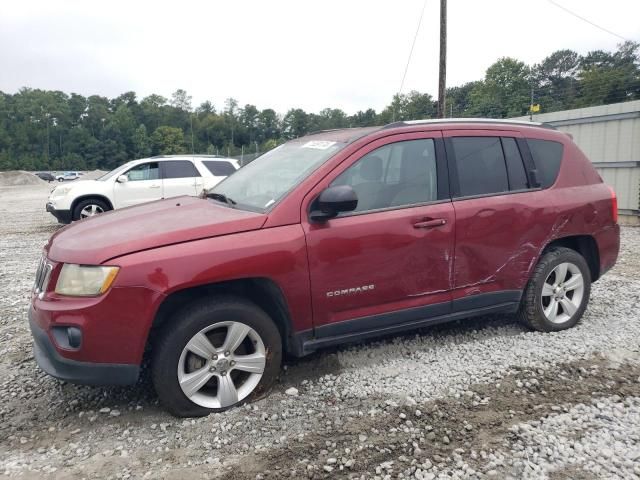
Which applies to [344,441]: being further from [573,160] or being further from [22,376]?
[573,160]

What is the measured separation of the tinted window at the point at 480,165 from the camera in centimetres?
370

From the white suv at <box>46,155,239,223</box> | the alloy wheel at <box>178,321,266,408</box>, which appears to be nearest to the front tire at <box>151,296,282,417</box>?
the alloy wheel at <box>178,321,266,408</box>

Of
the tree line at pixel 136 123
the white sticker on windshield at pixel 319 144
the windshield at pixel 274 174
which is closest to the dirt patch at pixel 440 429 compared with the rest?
the windshield at pixel 274 174

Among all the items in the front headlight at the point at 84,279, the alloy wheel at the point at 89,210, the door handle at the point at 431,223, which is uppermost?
the door handle at the point at 431,223

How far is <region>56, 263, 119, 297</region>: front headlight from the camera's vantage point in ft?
8.61

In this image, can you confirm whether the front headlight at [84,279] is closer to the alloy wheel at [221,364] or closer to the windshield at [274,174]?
the alloy wheel at [221,364]

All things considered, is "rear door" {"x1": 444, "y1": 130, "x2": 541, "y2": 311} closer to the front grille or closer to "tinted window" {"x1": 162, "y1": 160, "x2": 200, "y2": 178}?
the front grille

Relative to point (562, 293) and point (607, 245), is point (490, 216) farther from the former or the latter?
point (607, 245)

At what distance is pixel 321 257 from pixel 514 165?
1994 mm

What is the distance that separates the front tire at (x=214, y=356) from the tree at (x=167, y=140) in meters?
99.7

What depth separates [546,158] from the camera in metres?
4.11

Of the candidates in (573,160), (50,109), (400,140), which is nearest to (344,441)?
(400,140)

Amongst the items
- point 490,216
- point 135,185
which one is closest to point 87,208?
point 135,185

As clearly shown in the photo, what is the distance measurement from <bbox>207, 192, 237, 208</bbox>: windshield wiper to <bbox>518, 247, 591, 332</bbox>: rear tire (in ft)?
8.49
